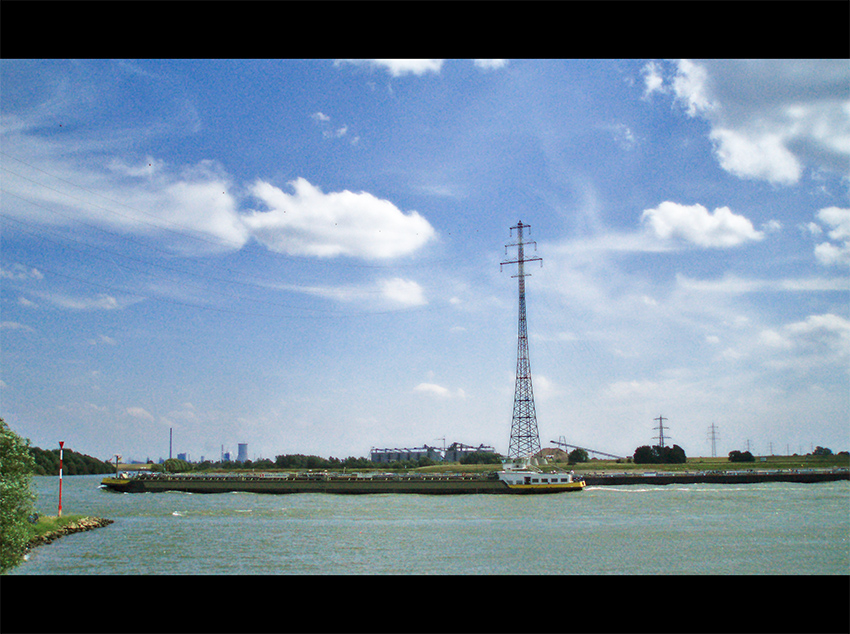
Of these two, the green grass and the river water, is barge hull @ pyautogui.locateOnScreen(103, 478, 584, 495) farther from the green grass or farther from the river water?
the green grass

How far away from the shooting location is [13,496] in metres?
11.6

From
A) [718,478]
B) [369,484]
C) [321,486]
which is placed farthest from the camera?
[718,478]

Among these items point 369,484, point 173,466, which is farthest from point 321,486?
Result: point 173,466

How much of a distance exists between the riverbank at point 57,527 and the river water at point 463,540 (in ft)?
1.35

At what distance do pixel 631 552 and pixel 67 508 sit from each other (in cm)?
2889

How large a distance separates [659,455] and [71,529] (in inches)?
2333

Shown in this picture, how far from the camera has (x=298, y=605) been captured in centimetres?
163

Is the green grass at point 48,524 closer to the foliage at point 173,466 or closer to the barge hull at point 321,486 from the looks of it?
the barge hull at point 321,486

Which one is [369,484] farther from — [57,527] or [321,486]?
[57,527]

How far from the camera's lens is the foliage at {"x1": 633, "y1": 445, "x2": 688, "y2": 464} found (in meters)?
65.9

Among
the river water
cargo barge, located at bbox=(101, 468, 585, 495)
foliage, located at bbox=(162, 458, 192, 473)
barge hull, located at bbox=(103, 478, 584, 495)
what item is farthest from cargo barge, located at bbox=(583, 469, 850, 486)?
foliage, located at bbox=(162, 458, 192, 473)

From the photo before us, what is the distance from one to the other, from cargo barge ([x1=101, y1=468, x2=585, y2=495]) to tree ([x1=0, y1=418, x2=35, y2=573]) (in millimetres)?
35730

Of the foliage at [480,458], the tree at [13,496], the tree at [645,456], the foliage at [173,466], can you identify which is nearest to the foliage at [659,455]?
the tree at [645,456]

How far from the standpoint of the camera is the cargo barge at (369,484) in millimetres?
45406
